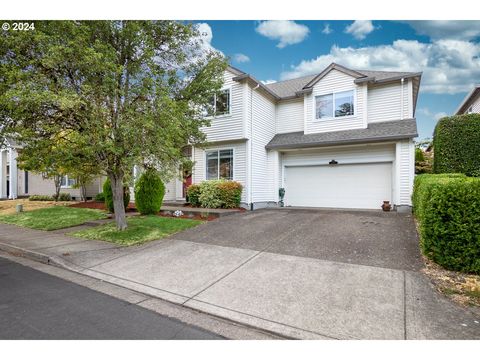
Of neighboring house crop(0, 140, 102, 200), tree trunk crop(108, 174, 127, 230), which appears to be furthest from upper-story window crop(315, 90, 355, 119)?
neighboring house crop(0, 140, 102, 200)

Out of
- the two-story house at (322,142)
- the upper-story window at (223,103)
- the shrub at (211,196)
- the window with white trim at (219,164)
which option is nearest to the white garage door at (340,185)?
the two-story house at (322,142)

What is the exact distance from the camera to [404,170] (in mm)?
11070

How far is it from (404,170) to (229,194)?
7273 mm

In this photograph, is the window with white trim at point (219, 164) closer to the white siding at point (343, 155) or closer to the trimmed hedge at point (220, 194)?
the trimmed hedge at point (220, 194)

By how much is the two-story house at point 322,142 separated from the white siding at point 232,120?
0.15 ft

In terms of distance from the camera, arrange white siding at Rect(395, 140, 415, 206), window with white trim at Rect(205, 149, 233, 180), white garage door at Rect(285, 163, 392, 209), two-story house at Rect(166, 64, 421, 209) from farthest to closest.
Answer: window with white trim at Rect(205, 149, 233, 180), white garage door at Rect(285, 163, 392, 209), two-story house at Rect(166, 64, 421, 209), white siding at Rect(395, 140, 415, 206)

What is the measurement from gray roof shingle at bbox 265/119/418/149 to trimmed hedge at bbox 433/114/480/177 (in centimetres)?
115

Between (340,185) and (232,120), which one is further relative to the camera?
(340,185)

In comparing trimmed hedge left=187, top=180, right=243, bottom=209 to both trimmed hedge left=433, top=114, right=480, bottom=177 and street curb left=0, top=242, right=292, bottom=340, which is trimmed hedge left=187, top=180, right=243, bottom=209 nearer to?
street curb left=0, top=242, right=292, bottom=340

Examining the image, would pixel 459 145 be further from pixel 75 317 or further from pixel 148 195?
pixel 75 317

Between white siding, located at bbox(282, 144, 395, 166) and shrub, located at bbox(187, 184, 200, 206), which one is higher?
white siding, located at bbox(282, 144, 395, 166)

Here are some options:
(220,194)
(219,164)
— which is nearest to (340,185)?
(220,194)

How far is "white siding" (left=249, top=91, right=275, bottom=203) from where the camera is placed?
12.8 m
